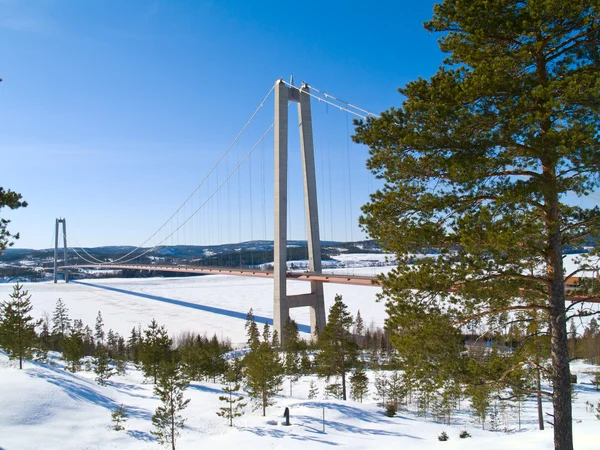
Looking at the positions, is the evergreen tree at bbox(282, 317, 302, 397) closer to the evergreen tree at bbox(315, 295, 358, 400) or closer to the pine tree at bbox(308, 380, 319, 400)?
the pine tree at bbox(308, 380, 319, 400)

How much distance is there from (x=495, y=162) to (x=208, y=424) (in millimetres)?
18300

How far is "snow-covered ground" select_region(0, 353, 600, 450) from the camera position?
596 inches

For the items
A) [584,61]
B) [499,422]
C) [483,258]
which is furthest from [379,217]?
[499,422]

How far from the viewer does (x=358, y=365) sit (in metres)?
23.6

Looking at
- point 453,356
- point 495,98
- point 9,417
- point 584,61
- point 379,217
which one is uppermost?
point 584,61

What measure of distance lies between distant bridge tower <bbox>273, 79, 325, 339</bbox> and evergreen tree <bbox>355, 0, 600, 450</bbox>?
85.2 feet

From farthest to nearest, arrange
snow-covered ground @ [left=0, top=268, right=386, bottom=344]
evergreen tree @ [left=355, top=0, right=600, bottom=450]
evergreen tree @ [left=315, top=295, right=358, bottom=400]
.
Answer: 1. snow-covered ground @ [left=0, top=268, right=386, bottom=344]
2. evergreen tree @ [left=315, top=295, right=358, bottom=400]
3. evergreen tree @ [left=355, top=0, right=600, bottom=450]

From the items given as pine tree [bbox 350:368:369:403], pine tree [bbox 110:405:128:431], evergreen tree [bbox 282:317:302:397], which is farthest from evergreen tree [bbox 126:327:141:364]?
pine tree [bbox 350:368:369:403]

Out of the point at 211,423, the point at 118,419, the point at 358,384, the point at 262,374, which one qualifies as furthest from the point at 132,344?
the point at 358,384

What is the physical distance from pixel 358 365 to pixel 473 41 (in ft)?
66.4

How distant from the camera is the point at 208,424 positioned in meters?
19.6

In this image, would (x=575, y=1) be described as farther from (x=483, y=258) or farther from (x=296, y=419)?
(x=296, y=419)

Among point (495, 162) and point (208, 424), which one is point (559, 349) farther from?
point (208, 424)

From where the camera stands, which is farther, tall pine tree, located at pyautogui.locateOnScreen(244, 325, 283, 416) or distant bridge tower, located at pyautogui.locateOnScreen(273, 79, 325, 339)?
distant bridge tower, located at pyautogui.locateOnScreen(273, 79, 325, 339)
